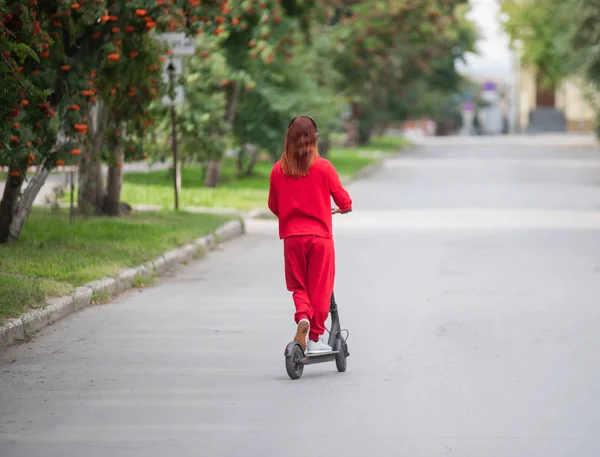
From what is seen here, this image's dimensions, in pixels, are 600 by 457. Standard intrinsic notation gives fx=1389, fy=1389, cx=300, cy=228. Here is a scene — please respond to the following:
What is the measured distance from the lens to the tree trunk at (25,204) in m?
16.2

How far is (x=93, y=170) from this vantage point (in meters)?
20.8

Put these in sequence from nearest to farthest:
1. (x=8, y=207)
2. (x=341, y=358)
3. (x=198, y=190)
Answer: (x=341, y=358) < (x=8, y=207) < (x=198, y=190)

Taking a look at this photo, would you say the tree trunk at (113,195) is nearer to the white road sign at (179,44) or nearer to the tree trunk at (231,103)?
the white road sign at (179,44)

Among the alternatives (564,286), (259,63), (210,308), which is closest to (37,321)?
(210,308)

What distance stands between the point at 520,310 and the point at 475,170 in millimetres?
32846

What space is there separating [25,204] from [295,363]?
26.9ft

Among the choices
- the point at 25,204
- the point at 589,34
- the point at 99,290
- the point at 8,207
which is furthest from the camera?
the point at 589,34

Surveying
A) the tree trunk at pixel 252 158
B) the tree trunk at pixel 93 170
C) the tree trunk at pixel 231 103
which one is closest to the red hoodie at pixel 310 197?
the tree trunk at pixel 93 170

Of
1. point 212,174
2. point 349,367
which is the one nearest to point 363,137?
point 212,174

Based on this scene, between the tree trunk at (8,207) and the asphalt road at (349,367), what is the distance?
89.2 inches

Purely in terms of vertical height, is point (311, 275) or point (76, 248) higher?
point (311, 275)

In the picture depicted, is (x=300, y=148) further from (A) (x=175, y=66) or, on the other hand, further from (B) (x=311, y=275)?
(A) (x=175, y=66)

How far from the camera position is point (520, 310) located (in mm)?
12406

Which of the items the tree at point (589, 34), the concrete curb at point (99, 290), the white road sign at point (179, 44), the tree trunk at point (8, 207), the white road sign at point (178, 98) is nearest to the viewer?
the concrete curb at point (99, 290)
